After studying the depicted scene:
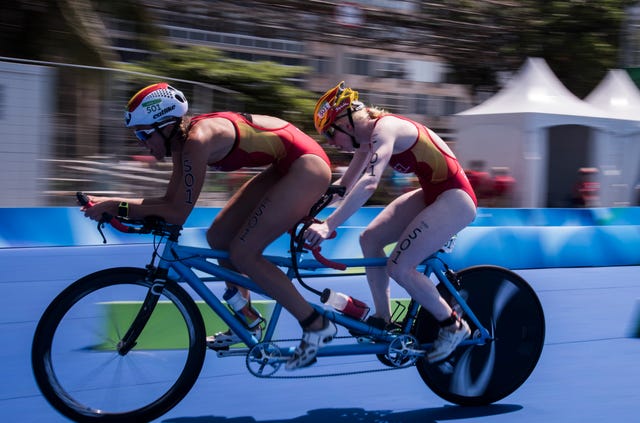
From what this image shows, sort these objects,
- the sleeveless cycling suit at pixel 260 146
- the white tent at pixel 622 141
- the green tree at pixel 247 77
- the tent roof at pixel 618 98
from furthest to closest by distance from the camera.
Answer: the tent roof at pixel 618 98 < the white tent at pixel 622 141 < the green tree at pixel 247 77 < the sleeveless cycling suit at pixel 260 146

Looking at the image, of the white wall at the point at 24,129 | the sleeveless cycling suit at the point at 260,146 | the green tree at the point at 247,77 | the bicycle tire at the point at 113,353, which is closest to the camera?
the bicycle tire at the point at 113,353

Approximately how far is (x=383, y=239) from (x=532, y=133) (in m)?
13.0

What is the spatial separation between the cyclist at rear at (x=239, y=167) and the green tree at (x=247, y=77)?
41.6ft

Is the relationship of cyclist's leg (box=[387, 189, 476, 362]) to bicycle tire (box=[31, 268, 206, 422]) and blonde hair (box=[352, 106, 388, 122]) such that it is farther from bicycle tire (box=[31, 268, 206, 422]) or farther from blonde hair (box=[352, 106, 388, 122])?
bicycle tire (box=[31, 268, 206, 422])

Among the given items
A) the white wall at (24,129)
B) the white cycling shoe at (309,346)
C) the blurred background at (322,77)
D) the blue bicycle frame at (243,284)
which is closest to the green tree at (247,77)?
the blurred background at (322,77)

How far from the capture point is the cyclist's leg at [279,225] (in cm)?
420

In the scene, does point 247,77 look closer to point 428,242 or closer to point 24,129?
point 24,129

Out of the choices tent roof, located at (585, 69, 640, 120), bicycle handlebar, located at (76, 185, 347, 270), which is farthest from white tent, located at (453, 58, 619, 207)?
bicycle handlebar, located at (76, 185, 347, 270)

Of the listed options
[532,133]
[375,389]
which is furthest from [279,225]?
[532,133]

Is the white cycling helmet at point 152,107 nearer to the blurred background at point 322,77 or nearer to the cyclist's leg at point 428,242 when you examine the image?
the cyclist's leg at point 428,242

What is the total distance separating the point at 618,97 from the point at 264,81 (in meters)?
8.40

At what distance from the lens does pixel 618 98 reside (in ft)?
62.8

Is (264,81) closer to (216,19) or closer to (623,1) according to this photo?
(216,19)

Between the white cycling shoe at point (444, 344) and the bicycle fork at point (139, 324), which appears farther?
the white cycling shoe at point (444, 344)
